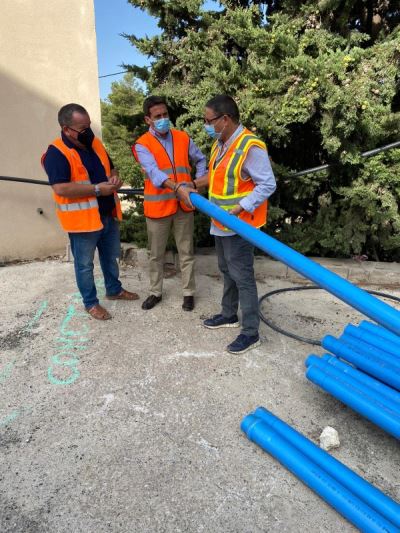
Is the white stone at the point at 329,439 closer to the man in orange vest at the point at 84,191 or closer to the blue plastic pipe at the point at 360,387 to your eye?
the blue plastic pipe at the point at 360,387

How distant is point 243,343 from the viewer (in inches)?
117

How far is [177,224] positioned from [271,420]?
2042mm

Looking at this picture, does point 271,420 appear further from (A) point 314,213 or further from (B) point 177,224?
(A) point 314,213

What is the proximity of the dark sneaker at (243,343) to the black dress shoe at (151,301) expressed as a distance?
1.04 meters

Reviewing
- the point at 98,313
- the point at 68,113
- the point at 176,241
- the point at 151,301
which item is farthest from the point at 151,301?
the point at 68,113

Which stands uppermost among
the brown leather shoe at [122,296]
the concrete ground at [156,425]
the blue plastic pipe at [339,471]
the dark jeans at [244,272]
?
the dark jeans at [244,272]

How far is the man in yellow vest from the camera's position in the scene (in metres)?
2.62

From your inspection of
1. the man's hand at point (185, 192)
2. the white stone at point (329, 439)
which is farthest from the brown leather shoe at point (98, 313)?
the white stone at point (329, 439)

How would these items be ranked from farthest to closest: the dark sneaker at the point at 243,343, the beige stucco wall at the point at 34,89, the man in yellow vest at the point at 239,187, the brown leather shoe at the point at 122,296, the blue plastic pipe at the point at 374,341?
1. the beige stucco wall at the point at 34,89
2. the brown leather shoe at the point at 122,296
3. the dark sneaker at the point at 243,343
4. the man in yellow vest at the point at 239,187
5. the blue plastic pipe at the point at 374,341

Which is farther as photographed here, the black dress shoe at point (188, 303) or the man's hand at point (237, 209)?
the black dress shoe at point (188, 303)

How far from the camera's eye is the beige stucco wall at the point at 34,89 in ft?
14.7

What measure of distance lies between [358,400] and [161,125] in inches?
100

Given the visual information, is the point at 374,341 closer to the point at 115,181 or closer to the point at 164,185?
the point at 164,185

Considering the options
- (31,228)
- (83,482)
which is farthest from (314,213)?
(83,482)
